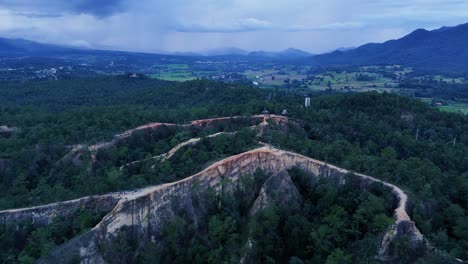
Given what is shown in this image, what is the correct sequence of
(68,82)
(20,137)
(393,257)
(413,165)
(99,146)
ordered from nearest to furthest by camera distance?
(393,257), (413,165), (99,146), (20,137), (68,82)

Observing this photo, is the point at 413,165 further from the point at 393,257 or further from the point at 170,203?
the point at 170,203

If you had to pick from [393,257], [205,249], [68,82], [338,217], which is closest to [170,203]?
[205,249]

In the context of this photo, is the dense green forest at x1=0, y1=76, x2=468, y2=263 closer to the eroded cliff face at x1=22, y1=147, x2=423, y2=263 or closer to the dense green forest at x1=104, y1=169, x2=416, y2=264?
the dense green forest at x1=104, y1=169, x2=416, y2=264

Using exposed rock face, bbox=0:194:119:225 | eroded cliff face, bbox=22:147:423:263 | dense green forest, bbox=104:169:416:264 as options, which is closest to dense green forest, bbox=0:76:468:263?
dense green forest, bbox=104:169:416:264

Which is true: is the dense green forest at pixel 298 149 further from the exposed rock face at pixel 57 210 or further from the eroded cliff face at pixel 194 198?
the eroded cliff face at pixel 194 198

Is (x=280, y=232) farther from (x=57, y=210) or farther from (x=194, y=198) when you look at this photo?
(x=57, y=210)

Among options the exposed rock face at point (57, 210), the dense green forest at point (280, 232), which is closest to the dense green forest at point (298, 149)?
the dense green forest at point (280, 232)
